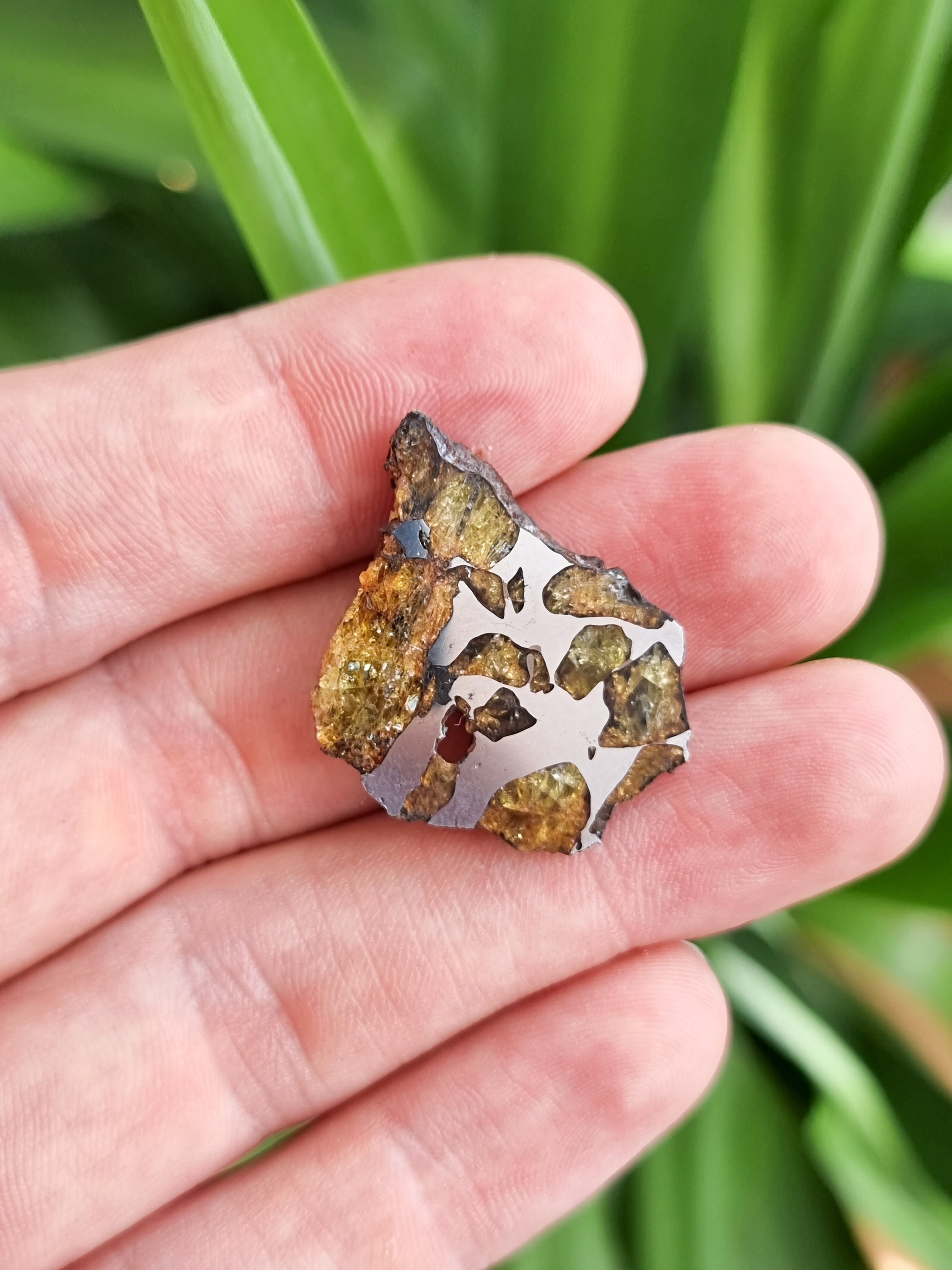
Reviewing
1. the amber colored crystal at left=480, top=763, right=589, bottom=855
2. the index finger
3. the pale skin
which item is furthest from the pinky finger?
the index finger

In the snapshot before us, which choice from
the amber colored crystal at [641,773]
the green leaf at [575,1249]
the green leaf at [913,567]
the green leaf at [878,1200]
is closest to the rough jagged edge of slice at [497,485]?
the amber colored crystal at [641,773]

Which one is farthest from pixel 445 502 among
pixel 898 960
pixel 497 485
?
pixel 898 960

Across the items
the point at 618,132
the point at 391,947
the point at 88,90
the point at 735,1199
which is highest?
the point at 88,90

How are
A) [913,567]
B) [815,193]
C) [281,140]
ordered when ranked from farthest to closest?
[913,567] < [815,193] < [281,140]

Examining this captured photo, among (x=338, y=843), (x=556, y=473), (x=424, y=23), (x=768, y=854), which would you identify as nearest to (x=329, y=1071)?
(x=338, y=843)

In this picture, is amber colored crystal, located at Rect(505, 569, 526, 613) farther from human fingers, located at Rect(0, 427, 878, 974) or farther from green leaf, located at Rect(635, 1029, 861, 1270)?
green leaf, located at Rect(635, 1029, 861, 1270)

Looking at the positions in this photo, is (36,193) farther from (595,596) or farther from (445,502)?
(595,596)

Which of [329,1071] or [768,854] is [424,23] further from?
[329,1071]
